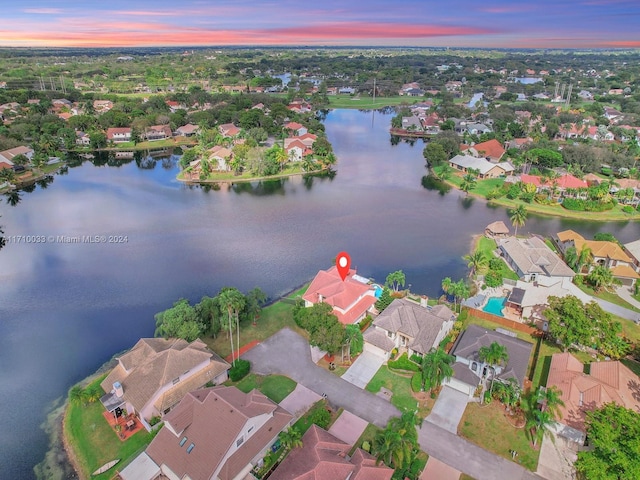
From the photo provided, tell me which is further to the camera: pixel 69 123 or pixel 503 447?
pixel 69 123

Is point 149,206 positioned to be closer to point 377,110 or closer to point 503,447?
point 503,447

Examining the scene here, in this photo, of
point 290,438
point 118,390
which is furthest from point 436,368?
point 118,390

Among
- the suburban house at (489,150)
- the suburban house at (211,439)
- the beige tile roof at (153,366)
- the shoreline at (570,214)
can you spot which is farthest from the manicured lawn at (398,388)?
the suburban house at (489,150)

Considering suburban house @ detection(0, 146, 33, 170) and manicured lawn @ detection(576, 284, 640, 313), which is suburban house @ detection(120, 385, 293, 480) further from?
suburban house @ detection(0, 146, 33, 170)

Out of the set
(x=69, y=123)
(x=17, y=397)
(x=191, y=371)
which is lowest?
(x=17, y=397)

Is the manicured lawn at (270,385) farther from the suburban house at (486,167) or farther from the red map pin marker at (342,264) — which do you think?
→ the suburban house at (486,167)

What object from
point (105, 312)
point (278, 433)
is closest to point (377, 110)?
point (105, 312)

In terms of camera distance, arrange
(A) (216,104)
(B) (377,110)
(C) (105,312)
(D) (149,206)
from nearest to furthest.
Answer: (C) (105,312)
(D) (149,206)
(A) (216,104)
(B) (377,110)
